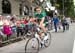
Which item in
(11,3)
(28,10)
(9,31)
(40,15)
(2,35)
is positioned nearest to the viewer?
(40,15)

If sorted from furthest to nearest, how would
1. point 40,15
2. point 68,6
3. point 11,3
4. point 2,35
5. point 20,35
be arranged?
point 68,6
point 11,3
point 20,35
point 2,35
point 40,15

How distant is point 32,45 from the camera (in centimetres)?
1138

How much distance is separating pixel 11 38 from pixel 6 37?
1.17 m

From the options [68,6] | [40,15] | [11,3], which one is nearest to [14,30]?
[40,15]

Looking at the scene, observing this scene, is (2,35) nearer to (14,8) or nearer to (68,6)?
(14,8)

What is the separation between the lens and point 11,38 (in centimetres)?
1686

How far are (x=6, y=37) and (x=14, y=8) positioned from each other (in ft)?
72.1

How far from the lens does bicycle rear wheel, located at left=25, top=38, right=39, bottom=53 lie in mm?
11219

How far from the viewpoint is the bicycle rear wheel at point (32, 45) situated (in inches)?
442

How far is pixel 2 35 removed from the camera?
1486 centimetres

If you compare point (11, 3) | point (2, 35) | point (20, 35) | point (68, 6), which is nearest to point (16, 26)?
point (20, 35)

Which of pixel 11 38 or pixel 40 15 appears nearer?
pixel 40 15

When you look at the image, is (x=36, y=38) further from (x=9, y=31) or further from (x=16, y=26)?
(x=16, y=26)

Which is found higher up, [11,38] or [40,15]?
[40,15]
